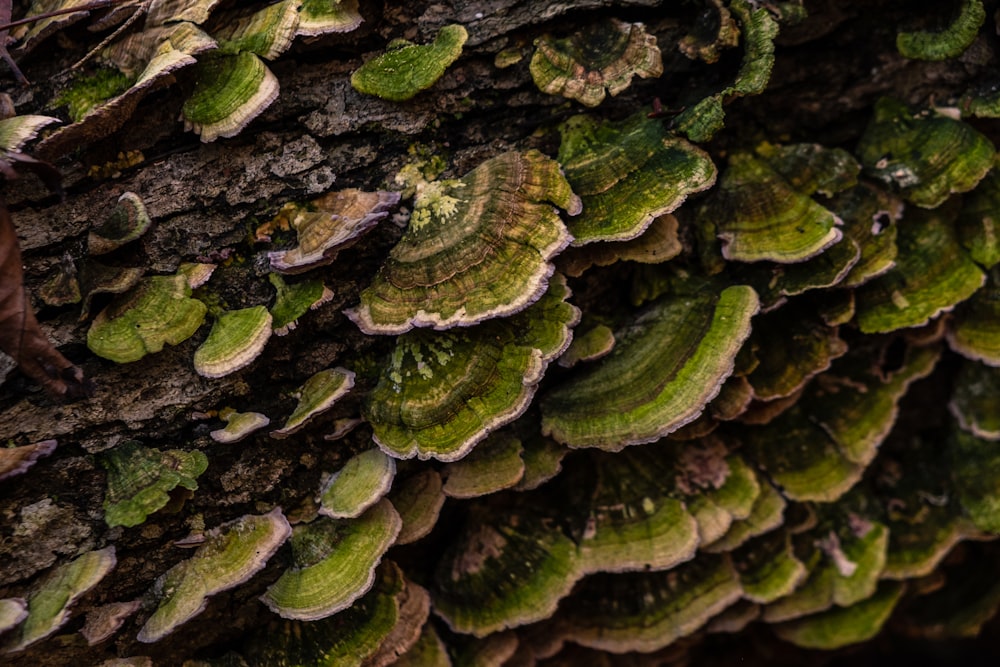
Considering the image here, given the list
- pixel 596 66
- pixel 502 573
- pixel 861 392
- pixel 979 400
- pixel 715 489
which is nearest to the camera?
pixel 596 66

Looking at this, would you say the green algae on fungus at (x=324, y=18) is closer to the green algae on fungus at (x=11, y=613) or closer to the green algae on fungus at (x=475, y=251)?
the green algae on fungus at (x=475, y=251)

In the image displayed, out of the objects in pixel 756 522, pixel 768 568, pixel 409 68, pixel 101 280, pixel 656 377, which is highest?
pixel 409 68

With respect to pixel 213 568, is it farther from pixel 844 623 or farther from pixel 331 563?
pixel 844 623

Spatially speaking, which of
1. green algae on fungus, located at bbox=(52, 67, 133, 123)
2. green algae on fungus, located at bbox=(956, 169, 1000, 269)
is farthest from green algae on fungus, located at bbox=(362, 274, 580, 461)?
green algae on fungus, located at bbox=(956, 169, 1000, 269)

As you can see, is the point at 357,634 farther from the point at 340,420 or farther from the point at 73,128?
the point at 73,128

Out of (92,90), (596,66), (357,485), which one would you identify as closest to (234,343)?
(357,485)

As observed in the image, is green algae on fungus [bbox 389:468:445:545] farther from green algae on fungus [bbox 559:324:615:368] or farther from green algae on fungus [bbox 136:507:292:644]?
green algae on fungus [bbox 559:324:615:368]
